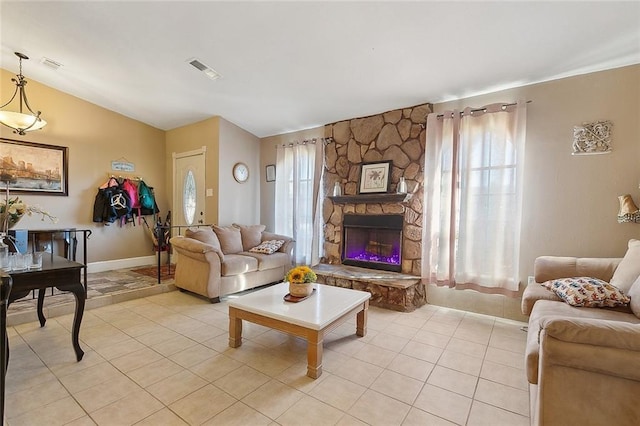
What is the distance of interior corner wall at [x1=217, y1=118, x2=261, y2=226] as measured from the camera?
4605mm

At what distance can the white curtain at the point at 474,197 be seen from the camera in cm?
298

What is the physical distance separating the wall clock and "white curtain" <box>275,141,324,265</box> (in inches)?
22.5

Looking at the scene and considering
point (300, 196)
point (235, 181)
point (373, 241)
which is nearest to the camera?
Result: point (373, 241)

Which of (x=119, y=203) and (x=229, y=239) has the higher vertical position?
(x=119, y=203)

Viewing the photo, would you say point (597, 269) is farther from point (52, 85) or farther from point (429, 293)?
point (52, 85)

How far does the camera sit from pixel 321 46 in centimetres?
261

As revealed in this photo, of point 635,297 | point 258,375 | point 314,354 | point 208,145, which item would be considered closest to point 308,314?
point 314,354

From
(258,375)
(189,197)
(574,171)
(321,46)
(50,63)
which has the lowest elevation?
(258,375)

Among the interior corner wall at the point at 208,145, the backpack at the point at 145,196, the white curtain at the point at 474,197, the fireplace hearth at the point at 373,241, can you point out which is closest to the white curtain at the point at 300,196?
the fireplace hearth at the point at 373,241

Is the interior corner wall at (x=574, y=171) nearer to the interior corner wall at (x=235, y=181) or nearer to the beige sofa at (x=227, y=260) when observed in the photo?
the beige sofa at (x=227, y=260)

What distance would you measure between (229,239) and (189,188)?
1.57 m

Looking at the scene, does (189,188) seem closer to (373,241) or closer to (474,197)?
(373,241)

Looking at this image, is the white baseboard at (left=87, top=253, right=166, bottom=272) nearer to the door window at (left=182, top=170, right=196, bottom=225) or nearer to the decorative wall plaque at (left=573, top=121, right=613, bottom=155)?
the door window at (left=182, top=170, right=196, bottom=225)

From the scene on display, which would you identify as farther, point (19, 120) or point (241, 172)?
point (241, 172)
